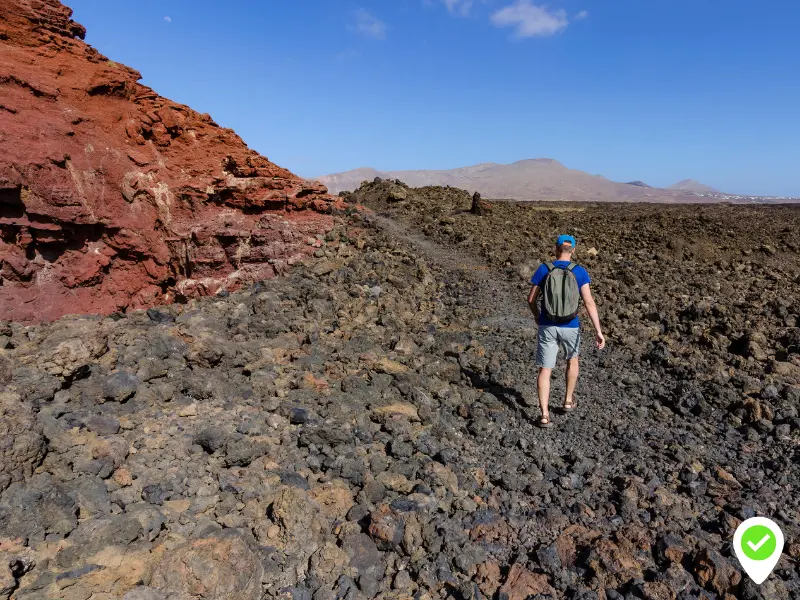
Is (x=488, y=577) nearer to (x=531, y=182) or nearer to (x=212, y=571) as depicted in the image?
(x=212, y=571)

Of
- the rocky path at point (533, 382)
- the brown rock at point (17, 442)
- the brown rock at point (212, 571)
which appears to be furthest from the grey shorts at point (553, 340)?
the brown rock at point (17, 442)

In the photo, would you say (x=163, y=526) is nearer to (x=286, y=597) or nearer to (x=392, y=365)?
(x=286, y=597)

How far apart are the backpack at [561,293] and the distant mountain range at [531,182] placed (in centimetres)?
7905

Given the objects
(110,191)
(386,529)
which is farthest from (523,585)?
(110,191)

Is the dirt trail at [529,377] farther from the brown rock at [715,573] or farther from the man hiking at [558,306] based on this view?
the brown rock at [715,573]

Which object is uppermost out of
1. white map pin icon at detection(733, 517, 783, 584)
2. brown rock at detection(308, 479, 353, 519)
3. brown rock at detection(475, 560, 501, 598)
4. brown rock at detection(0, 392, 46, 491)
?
brown rock at detection(0, 392, 46, 491)

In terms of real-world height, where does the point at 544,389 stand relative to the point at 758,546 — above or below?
above

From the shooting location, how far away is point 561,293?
4617 mm

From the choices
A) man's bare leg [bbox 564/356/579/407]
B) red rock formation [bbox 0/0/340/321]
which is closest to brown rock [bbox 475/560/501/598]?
man's bare leg [bbox 564/356/579/407]

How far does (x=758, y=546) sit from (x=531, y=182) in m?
109

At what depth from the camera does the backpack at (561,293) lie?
4609 millimetres

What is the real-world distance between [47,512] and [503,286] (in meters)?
8.50

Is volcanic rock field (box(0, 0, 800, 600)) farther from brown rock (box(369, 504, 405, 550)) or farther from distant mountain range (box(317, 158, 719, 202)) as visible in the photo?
distant mountain range (box(317, 158, 719, 202))

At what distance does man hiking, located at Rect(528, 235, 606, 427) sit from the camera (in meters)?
4.62
